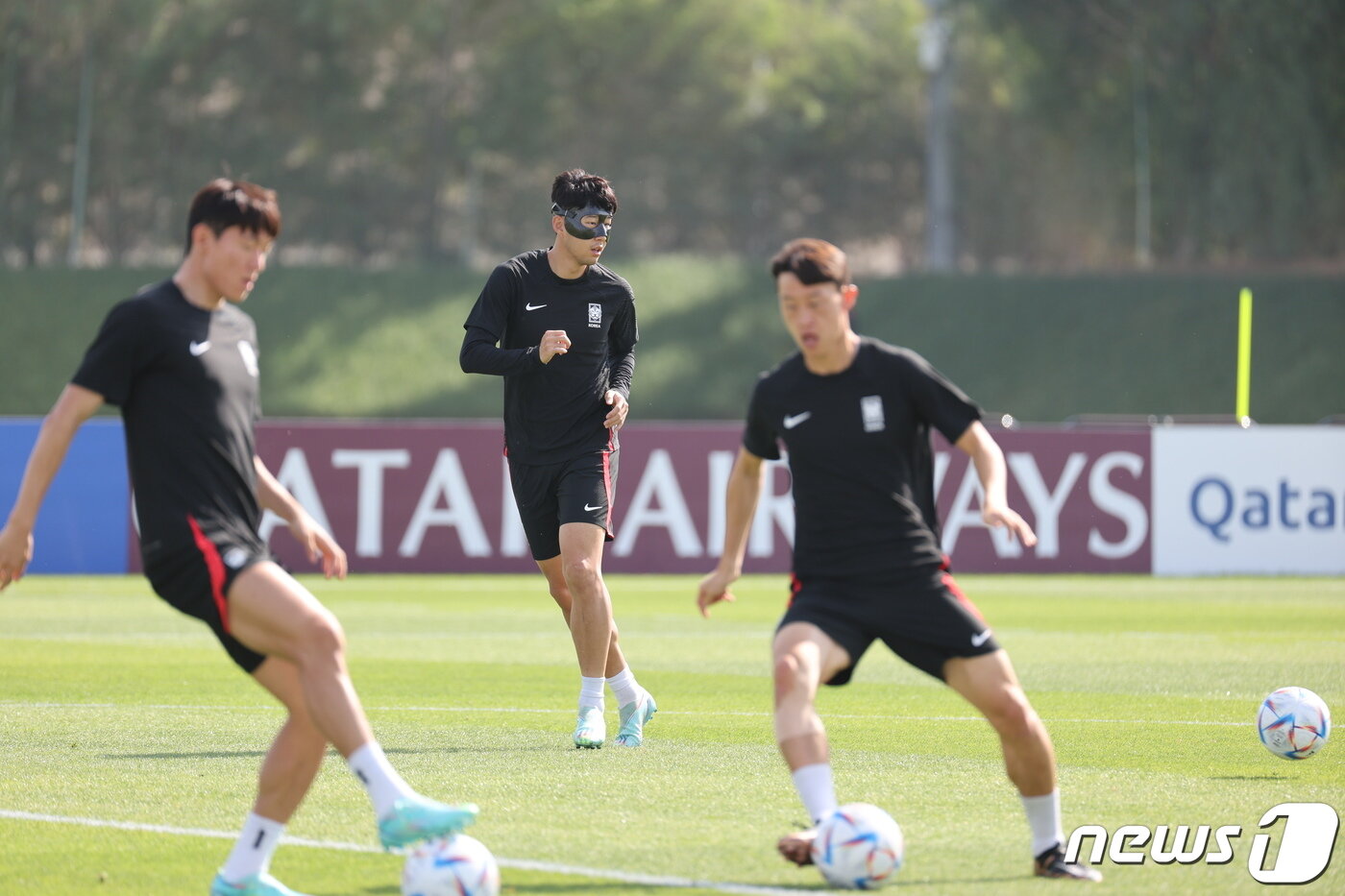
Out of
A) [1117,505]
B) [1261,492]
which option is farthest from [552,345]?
[1261,492]

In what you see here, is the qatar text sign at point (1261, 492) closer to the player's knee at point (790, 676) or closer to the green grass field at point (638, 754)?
the green grass field at point (638, 754)

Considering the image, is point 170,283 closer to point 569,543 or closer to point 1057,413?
point 569,543

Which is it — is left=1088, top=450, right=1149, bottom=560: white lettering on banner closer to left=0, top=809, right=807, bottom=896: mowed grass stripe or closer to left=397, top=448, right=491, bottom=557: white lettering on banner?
left=397, top=448, right=491, bottom=557: white lettering on banner

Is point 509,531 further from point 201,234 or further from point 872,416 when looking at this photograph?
point 201,234

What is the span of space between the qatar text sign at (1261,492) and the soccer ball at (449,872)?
18.0m

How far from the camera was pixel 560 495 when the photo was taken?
920cm

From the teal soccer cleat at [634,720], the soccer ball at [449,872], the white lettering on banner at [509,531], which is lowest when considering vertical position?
the white lettering on banner at [509,531]

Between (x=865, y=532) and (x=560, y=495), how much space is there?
10.6ft

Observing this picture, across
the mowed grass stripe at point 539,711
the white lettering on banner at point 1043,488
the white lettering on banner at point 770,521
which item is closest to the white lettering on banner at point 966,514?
the white lettering on banner at point 1043,488

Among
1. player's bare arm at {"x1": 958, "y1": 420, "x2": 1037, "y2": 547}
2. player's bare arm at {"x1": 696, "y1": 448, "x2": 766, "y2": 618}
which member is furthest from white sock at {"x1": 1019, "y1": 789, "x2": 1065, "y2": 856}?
player's bare arm at {"x1": 696, "y1": 448, "x2": 766, "y2": 618}

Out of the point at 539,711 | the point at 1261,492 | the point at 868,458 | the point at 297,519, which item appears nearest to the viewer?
the point at 297,519

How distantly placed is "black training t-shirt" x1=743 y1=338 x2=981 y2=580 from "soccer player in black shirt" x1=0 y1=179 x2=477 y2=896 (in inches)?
59.8

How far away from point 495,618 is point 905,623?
1171 centimetres

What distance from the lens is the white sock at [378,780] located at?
216 inches
